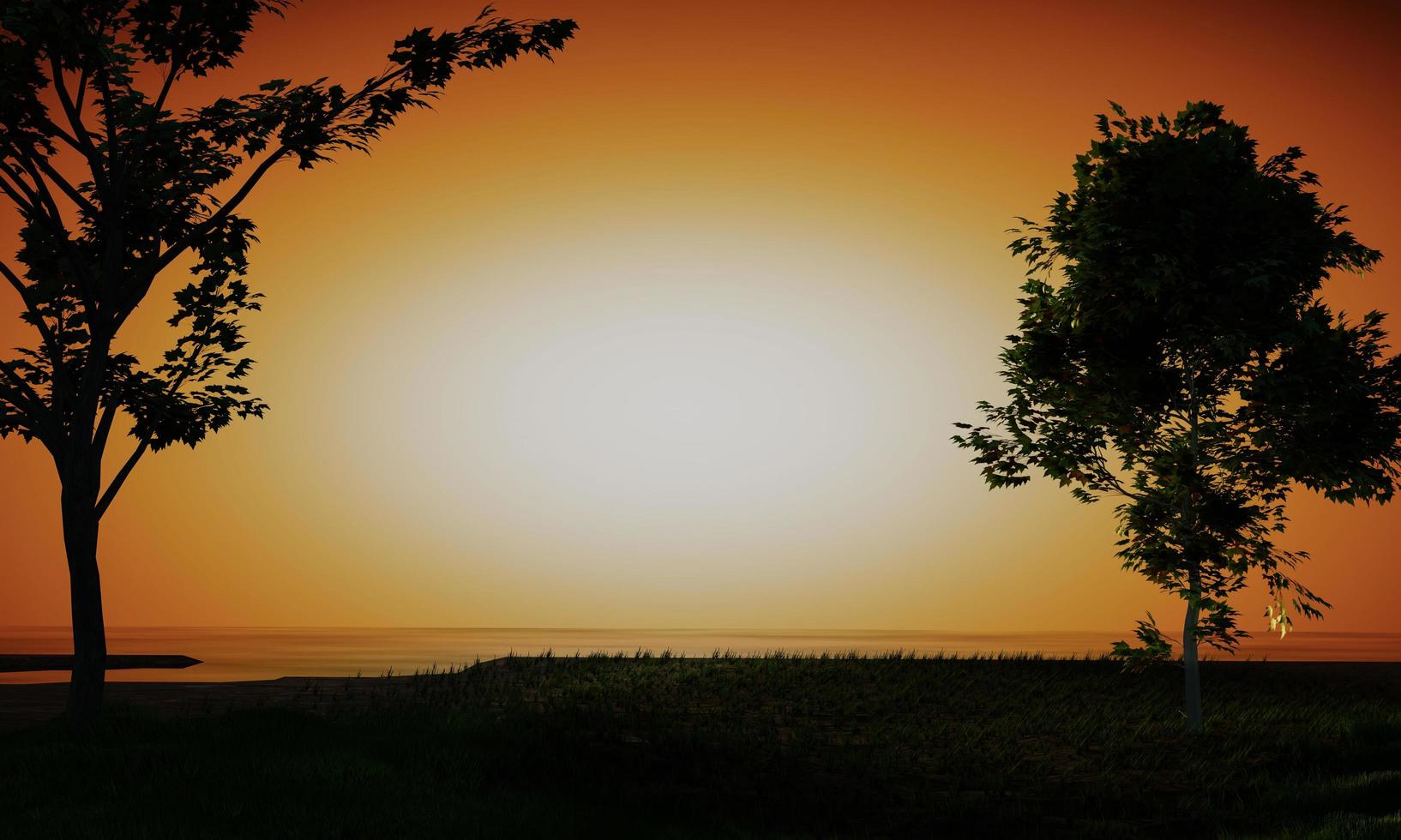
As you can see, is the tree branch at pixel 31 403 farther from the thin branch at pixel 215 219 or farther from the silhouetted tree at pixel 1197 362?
the silhouetted tree at pixel 1197 362

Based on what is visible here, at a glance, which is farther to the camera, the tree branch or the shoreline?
the shoreline

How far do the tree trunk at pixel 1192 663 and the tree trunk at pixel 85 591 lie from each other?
828 inches

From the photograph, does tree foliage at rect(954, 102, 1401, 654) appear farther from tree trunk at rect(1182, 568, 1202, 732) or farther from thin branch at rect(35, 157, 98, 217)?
thin branch at rect(35, 157, 98, 217)

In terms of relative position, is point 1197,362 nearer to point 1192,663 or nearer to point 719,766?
point 1192,663

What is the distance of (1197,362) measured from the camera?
76.3 ft

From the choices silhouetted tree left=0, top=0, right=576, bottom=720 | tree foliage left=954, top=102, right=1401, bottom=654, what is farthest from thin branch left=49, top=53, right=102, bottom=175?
tree foliage left=954, top=102, right=1401, bottom=654

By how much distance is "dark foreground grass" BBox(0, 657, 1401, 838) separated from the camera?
13641mm

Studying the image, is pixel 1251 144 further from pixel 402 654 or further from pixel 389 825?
pixel 402 654

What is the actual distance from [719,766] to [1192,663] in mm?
10771

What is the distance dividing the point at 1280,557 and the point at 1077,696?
645 cm

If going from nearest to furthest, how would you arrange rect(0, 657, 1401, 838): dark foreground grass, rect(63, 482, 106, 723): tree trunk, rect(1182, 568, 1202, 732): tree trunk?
rect(0, 657, 1401, 838): dark foreground grass
rect(63, 482, 106, 723): tree trunk
rect(1182, 568, 1202, 732): tree trunk

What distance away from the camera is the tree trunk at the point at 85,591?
19344 millimetres

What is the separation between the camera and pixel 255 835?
12.4 metres

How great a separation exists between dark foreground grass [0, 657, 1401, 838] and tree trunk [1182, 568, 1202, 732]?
1.64ft
